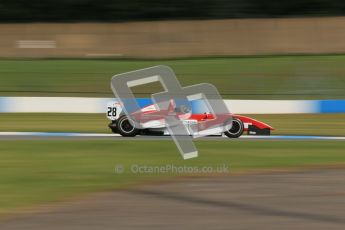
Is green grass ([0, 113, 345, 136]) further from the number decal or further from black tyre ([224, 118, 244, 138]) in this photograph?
the number decal

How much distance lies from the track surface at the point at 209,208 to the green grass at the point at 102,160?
0.47 meters

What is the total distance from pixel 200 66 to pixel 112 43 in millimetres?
4644

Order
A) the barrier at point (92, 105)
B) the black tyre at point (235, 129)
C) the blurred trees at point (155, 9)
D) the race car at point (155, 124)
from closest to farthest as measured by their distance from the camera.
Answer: the race car at point (155, 124)
the black tyre at point (235, 129)
the barrier at point (92, 105)
the blurred trees at point (155, 9)

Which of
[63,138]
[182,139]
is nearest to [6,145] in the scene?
[63,138]

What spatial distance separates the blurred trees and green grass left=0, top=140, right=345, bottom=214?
17051mm

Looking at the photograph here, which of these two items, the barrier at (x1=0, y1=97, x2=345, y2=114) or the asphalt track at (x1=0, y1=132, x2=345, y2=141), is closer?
the asphalt track at (x1=0, y1=132, x2=345, y2=141)

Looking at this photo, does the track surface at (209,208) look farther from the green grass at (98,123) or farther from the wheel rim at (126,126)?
the green grass at (98,123)

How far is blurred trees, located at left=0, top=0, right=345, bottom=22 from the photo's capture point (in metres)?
27.2

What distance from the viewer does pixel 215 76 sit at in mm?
22359

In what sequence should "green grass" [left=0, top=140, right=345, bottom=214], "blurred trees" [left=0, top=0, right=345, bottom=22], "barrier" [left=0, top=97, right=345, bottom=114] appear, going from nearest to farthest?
"green grass" [left=0, top=140, right=345, bottom=214] → "barrier" [left=0, top=97, right=345, bottom=114] → "blurred trees" [left=0, top=0, right=345, bottom=22]

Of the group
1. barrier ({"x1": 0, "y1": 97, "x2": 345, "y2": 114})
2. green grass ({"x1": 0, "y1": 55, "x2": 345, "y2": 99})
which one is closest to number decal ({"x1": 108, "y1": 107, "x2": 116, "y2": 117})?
barrier ({"x1": 0, "y1": 97, "x2": 345, "y2": 114})

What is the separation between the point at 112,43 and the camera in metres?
26.8

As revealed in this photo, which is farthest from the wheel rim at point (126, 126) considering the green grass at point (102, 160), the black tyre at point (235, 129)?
the black tyre at point (235, 129)

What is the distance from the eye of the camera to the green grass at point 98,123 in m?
13.1
